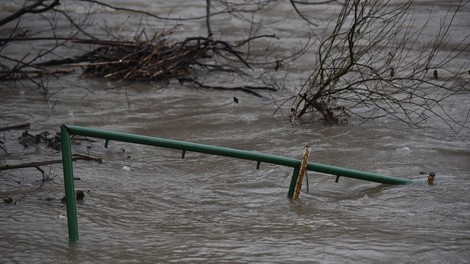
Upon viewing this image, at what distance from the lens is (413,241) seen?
4.47 m

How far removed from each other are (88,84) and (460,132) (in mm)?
4279

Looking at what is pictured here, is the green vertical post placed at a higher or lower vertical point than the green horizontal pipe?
lower

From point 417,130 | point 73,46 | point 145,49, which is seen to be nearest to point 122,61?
point 145,49

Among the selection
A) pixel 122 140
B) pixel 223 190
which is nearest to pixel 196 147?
pixel 122 140

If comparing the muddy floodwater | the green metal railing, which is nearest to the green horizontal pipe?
the green metal railing

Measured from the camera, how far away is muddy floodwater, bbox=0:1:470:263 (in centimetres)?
446

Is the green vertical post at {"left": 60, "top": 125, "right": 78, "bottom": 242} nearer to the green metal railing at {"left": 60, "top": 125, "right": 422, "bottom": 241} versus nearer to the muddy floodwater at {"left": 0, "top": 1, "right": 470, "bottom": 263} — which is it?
the green metal railing at {"left": 60, "top": 125, "right": 422, "bottom": 241}

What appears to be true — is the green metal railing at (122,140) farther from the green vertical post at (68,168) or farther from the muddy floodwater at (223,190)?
the muddy floodwater at (223,190)

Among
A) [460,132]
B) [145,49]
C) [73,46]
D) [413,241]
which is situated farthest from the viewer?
[73,46]

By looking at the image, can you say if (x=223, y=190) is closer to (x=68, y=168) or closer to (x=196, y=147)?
(x=196, y=147)

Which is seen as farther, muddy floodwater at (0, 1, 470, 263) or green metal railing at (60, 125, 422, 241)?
muddy floodwater at (0, 1, 470, 263)

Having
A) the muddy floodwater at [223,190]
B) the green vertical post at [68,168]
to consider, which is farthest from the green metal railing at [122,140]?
the muddy floodwater at [223,190]

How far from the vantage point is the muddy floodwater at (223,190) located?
14.6 feet

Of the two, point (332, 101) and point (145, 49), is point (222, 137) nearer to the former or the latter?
point (332, 101)
